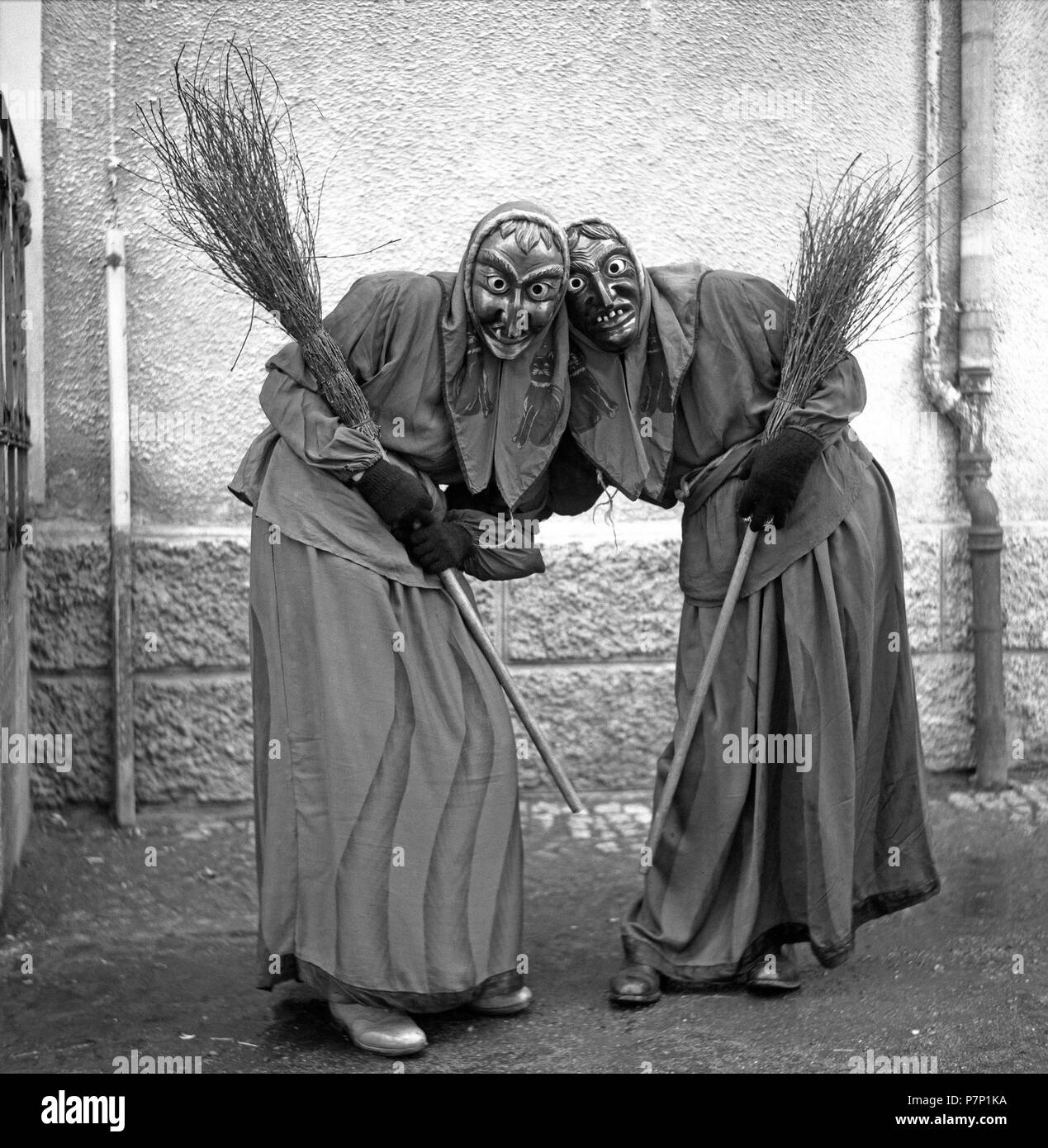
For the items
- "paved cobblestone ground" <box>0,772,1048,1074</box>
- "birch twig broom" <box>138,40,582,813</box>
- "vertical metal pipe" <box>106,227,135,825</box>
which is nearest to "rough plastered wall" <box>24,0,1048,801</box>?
"vertical metal pipe" <box>106,227,135,825</box>

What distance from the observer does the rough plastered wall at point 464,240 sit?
532 cm

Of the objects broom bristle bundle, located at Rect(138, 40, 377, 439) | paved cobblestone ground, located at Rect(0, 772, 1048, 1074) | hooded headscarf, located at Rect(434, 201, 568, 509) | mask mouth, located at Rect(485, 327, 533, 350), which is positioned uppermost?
broom bristle bundle, located at Rect(138, 40, 377, 439)

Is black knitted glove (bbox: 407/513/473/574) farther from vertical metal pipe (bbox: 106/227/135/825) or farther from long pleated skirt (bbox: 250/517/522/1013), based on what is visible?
vertical metal pipe (bbox: 106/227/135/825)

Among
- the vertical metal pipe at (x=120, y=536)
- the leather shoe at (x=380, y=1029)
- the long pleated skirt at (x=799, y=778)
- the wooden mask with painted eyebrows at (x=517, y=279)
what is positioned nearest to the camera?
the leather shoe at (x=380, y=1029)

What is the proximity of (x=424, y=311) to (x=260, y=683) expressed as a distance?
1.04 meters

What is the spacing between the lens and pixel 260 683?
11.5 feet

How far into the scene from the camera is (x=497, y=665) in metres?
3.61

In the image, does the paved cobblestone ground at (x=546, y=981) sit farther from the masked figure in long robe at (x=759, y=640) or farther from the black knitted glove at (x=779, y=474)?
the black knitted glove at (x=779, y=474)

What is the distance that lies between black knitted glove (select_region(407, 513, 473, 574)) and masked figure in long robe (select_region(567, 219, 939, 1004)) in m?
0.45

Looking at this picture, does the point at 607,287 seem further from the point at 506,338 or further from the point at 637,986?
the point at 637,986

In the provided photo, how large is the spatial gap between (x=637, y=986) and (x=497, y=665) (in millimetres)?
910

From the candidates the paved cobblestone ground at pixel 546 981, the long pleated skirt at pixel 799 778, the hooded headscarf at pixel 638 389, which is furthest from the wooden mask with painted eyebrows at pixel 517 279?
the paved cobblestone ground at pixel 546 981

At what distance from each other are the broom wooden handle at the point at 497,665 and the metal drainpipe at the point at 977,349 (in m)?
2.71

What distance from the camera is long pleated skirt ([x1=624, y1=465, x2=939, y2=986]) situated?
3609 mm
